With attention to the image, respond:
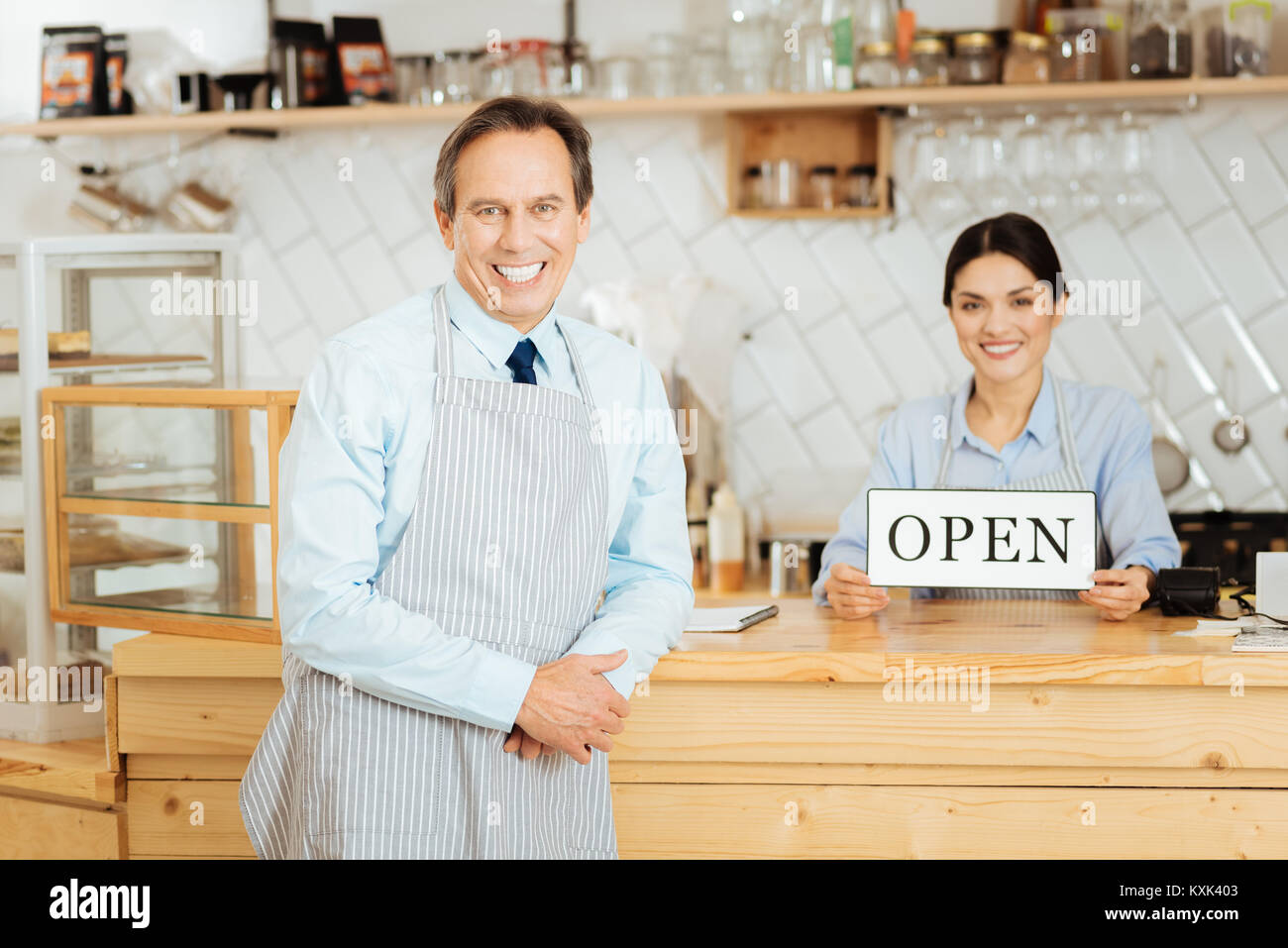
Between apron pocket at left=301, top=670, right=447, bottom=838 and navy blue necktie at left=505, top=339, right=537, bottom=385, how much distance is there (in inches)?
17.3

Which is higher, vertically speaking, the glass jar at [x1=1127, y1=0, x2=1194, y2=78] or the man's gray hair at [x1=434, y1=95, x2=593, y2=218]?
the glass jar at [x1=1127, y1=0, x2=1194, y2=78]

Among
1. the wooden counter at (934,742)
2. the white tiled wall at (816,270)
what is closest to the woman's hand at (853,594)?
the wooden counter at (934,742)

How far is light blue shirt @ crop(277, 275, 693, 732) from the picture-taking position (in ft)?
4.97

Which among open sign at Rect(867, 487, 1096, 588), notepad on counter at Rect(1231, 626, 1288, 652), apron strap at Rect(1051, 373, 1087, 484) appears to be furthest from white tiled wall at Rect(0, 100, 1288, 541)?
notepad on counter at Rect(1231, 626, 1288, 652)

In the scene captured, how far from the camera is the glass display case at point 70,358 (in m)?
2.36

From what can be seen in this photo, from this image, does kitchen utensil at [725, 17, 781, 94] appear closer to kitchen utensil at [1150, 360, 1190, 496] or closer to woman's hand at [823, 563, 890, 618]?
kitchen utensil at [1150, 360, 1190, 496]

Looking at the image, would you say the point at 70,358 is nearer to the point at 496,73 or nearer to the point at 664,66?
the point at 496,73

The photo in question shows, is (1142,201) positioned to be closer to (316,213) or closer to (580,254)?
(580,254)

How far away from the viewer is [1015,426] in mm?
2529
